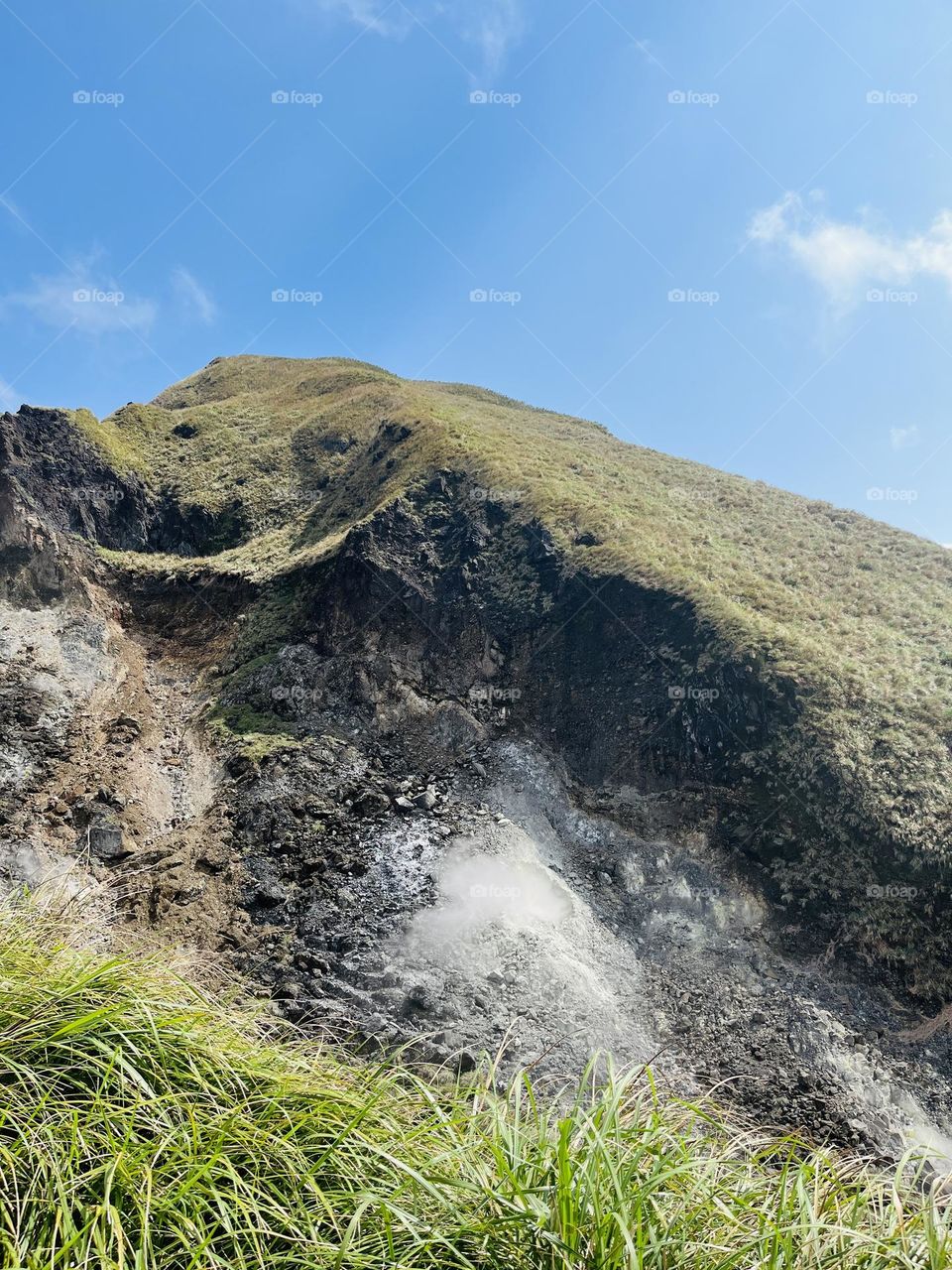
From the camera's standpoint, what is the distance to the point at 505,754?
26.7 m

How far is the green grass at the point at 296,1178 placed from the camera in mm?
3322

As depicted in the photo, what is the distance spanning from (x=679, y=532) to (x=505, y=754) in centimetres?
1753

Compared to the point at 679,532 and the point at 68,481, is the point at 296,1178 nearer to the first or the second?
the point at 679,532

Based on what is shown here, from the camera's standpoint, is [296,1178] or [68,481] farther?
[68,481]

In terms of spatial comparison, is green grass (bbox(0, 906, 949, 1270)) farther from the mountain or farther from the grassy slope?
the grassy slope

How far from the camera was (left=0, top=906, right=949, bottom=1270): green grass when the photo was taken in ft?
10.9

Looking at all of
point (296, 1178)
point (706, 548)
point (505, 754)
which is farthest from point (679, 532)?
point (296, 1178)

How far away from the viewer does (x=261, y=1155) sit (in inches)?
151

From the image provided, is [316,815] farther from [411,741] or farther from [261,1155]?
[261,1155]

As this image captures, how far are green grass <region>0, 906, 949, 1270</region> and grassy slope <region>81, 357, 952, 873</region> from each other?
66.5 feet

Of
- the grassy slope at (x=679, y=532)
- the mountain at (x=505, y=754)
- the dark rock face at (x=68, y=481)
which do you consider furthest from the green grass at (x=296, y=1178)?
the dark rock face at (x=68, y=481)

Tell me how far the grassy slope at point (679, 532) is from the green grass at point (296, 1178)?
20.3m

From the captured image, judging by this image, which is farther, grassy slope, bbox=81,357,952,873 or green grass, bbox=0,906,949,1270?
grassy slope, bbox=81,357,952,873

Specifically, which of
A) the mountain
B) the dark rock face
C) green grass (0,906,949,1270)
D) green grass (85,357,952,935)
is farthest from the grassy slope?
green grass (0,906,949,1270)
